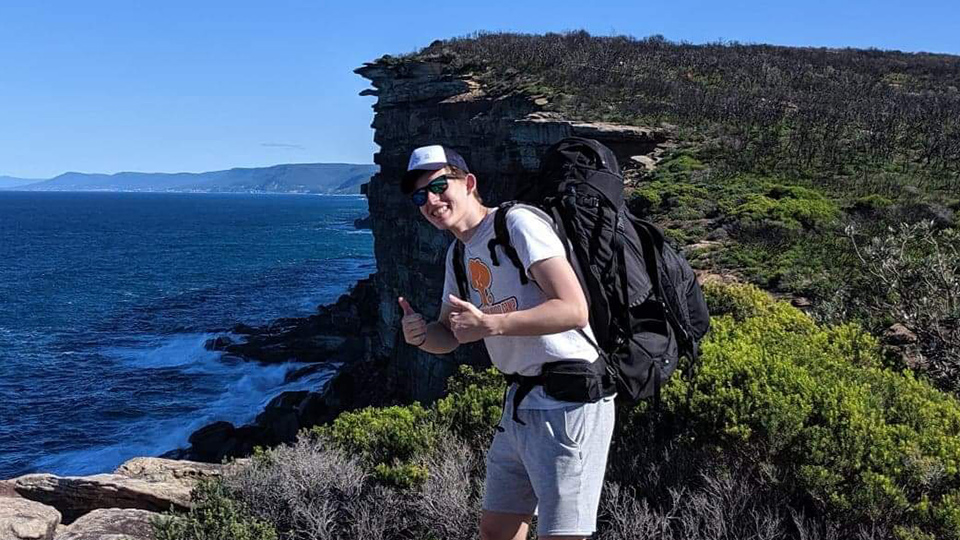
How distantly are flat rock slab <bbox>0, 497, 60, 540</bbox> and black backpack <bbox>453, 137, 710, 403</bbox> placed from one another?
3720mm

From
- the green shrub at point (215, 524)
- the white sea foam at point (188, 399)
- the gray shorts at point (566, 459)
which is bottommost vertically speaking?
the white sea foam at point (188, 399)

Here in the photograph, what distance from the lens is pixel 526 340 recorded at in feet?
9.72

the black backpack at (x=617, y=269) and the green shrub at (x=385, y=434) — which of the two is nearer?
the black backpack at (x=617, y=269)

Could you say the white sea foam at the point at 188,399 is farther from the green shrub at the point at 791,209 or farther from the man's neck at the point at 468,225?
the man's neck at the point at 468,225

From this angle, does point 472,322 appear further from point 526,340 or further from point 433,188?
point 433,188

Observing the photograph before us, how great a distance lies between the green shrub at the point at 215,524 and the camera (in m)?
4.41

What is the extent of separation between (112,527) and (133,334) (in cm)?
3648

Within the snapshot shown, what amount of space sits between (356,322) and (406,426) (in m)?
30.8

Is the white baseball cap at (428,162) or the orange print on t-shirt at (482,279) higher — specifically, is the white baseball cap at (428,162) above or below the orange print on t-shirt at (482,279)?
above

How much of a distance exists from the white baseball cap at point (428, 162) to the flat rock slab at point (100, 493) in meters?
3.62

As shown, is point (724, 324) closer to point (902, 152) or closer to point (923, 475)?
point (923, 475)

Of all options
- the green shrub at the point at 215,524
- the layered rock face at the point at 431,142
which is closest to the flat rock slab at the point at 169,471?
the green shrub at the point at 215,524

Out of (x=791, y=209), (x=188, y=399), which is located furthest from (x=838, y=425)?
(x=188, y=399)

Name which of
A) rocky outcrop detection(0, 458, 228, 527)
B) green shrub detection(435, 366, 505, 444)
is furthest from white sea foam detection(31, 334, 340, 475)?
green shrub detection(435, 366, 505, 444)
